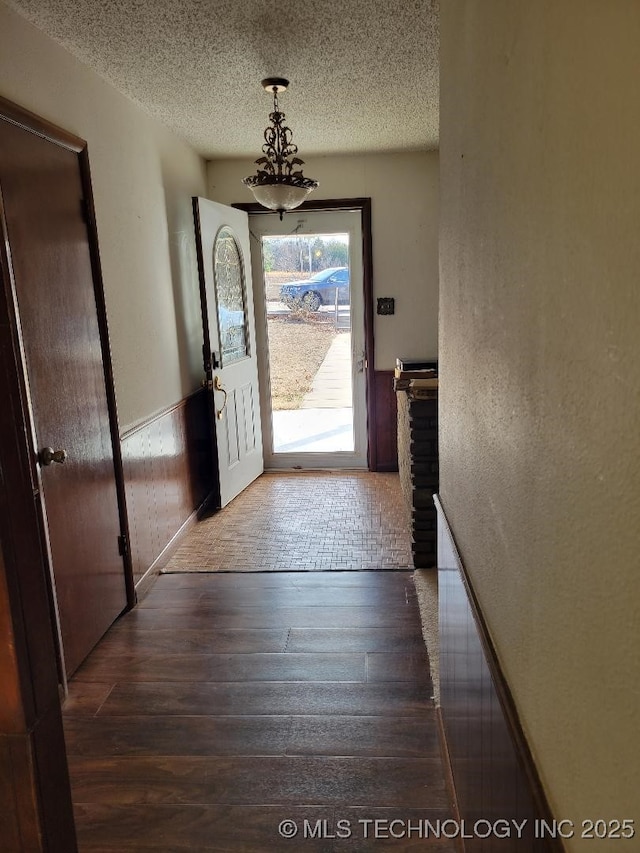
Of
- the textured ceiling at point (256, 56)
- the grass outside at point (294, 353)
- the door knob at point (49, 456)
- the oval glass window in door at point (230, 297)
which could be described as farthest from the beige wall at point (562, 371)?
the grass outside at point (294, 353)

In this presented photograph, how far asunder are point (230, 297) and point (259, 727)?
308 centimetres

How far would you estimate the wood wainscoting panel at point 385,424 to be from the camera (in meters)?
4.91

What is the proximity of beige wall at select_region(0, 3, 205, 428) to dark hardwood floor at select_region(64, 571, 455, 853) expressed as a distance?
1136 millimetres

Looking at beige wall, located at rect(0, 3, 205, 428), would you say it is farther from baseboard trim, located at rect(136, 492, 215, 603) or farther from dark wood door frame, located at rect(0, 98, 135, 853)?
dark wood door frame, located at rect(0, 98, 135, 853)

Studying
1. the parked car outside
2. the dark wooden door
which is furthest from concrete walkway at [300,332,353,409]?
the dark wooden door

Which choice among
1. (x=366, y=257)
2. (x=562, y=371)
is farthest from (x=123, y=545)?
(x=366, y=257)

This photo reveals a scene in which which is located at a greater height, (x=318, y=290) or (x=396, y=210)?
(x=396, y=210)

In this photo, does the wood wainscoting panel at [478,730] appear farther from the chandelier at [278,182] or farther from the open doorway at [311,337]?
the open doorway at [311,337]

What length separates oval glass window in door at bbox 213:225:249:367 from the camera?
4.21 meters

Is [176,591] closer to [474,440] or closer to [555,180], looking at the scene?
[474,440]

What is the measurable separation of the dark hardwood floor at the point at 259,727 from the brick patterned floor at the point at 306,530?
1.15 feet

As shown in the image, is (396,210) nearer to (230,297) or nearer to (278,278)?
(278,278)

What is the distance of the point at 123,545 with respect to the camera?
2854 mm

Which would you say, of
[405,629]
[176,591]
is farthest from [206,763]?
[176,591]
